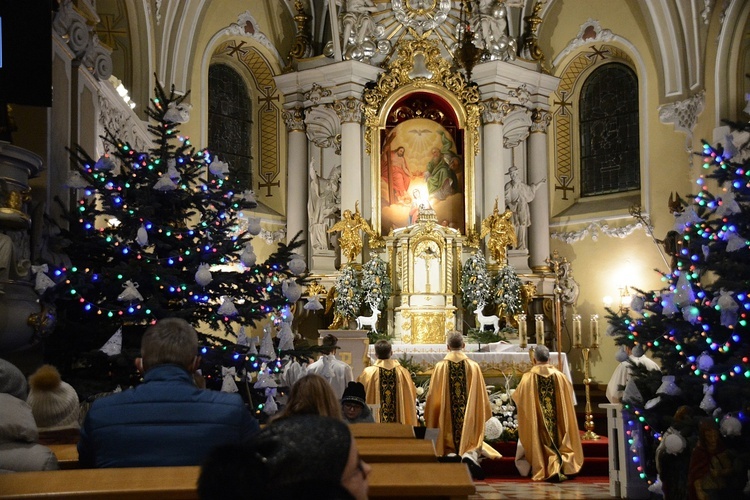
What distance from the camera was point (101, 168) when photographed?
796 centimetres

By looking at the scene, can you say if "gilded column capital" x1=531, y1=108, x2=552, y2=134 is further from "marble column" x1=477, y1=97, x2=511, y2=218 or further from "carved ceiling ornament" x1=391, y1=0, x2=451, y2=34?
"carved ceiling ornament" x1=391, y1=0, x2=451, y2=34

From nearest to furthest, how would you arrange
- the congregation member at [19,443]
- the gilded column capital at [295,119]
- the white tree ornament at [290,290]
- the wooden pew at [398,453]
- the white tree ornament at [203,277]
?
the congregation member at [19,443]
the wooden pew at [398,453]
the white tree ornament at [203,277]
the white tree ornament at [290,290]
the gilded column capital at [295,119]

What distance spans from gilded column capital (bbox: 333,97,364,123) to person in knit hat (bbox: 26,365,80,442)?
13043mm

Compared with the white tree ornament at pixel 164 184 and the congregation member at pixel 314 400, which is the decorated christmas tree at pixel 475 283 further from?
the congregation member at pixel 314 400

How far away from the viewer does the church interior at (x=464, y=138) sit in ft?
53.4

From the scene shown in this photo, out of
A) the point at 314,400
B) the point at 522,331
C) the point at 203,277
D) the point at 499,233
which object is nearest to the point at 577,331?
the point at 522,331

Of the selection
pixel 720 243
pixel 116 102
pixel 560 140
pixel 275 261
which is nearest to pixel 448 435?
pixel 275 261

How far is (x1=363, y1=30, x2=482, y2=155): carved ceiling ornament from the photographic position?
17.3 meters

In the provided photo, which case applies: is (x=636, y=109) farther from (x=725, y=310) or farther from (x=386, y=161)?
(x=725, y=310)

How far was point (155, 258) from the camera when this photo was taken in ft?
25.9

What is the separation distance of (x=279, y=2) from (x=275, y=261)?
1141 cm

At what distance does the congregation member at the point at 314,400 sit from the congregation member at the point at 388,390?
23.2 ft

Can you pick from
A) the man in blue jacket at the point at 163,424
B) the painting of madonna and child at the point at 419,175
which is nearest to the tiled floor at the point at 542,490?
the man in blue jacket at the point at 163,424

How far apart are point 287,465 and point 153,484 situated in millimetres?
1071
